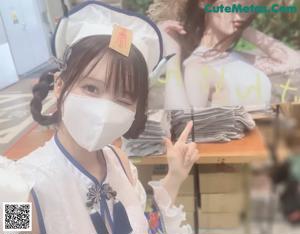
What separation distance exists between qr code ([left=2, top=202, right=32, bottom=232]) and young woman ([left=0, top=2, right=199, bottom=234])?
0.7 inches

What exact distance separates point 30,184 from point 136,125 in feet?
1.01

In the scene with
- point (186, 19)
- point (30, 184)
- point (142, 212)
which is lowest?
point (142, 212)

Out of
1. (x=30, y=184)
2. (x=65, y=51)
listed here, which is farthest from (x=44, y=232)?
(x=65, y=51)

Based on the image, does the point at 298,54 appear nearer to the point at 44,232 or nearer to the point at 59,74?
the point at 59,74

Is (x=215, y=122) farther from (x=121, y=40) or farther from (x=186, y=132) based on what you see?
(x=121, y=40)

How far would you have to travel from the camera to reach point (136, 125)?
3.47 feet

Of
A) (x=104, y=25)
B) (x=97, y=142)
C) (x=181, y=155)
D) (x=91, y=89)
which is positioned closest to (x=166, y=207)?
(x=181, y=155)

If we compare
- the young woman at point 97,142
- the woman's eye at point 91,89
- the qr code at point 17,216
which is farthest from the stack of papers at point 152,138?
the qr code at point 17,216

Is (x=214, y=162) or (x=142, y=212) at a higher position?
(x=214, y=162)

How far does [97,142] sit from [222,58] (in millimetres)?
371

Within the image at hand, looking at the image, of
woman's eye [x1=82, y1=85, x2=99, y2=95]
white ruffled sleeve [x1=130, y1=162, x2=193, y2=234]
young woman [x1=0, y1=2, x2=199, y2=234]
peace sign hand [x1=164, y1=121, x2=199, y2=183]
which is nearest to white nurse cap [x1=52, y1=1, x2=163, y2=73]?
young woman [x1=0, y1=2, x2=199, y2=234]

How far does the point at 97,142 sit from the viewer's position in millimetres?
1026

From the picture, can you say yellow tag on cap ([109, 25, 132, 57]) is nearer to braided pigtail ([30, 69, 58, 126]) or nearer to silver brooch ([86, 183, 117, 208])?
braided pigtail ([30, 69, 58, 126])

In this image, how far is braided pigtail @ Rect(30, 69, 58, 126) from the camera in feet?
3.40
